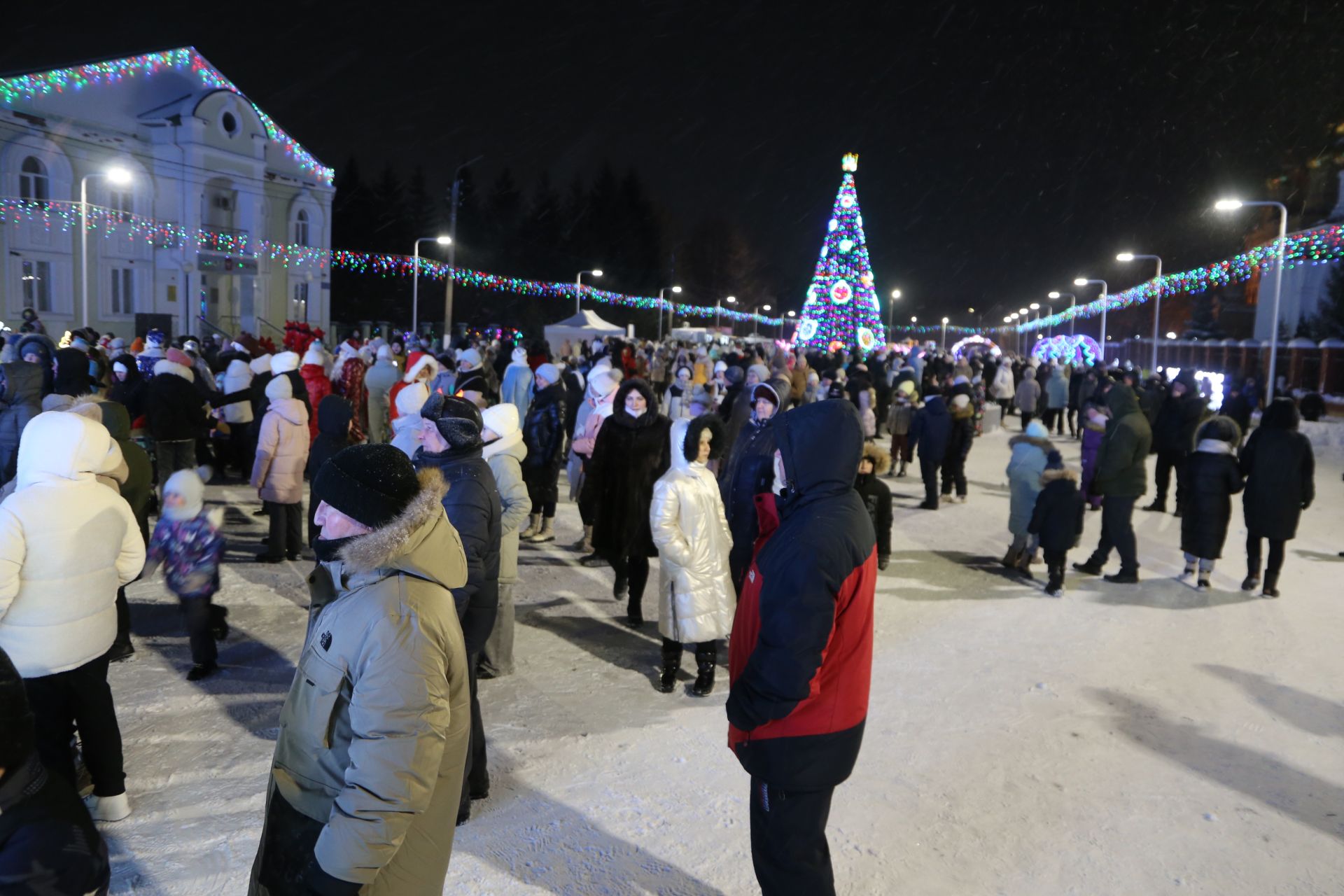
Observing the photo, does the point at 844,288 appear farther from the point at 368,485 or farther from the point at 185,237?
the point at 368,485

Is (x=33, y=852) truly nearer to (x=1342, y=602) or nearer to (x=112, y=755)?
(x=112, y=755)

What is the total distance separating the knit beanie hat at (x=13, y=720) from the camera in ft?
5.84

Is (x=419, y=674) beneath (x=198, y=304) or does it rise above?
beneath

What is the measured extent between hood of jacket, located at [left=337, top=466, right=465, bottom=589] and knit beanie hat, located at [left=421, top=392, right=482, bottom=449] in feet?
5.04

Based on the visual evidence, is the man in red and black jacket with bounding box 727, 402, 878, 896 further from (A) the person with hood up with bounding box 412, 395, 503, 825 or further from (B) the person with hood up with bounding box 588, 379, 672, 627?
(B) the person with hood up with bounding box 588, 379, 672, 627

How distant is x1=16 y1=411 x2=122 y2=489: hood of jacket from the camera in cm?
335

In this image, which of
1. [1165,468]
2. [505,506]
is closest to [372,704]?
[505,506]

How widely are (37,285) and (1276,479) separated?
2970 cm

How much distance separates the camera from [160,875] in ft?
11.4

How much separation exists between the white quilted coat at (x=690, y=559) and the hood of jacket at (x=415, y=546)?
111 inches

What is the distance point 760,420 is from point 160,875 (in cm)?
428

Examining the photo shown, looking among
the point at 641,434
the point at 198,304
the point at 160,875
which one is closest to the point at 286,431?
the point at 641,434

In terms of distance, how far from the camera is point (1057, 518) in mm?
7727

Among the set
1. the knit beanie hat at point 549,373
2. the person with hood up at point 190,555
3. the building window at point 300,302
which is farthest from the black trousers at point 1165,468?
the building window at point 300,302
